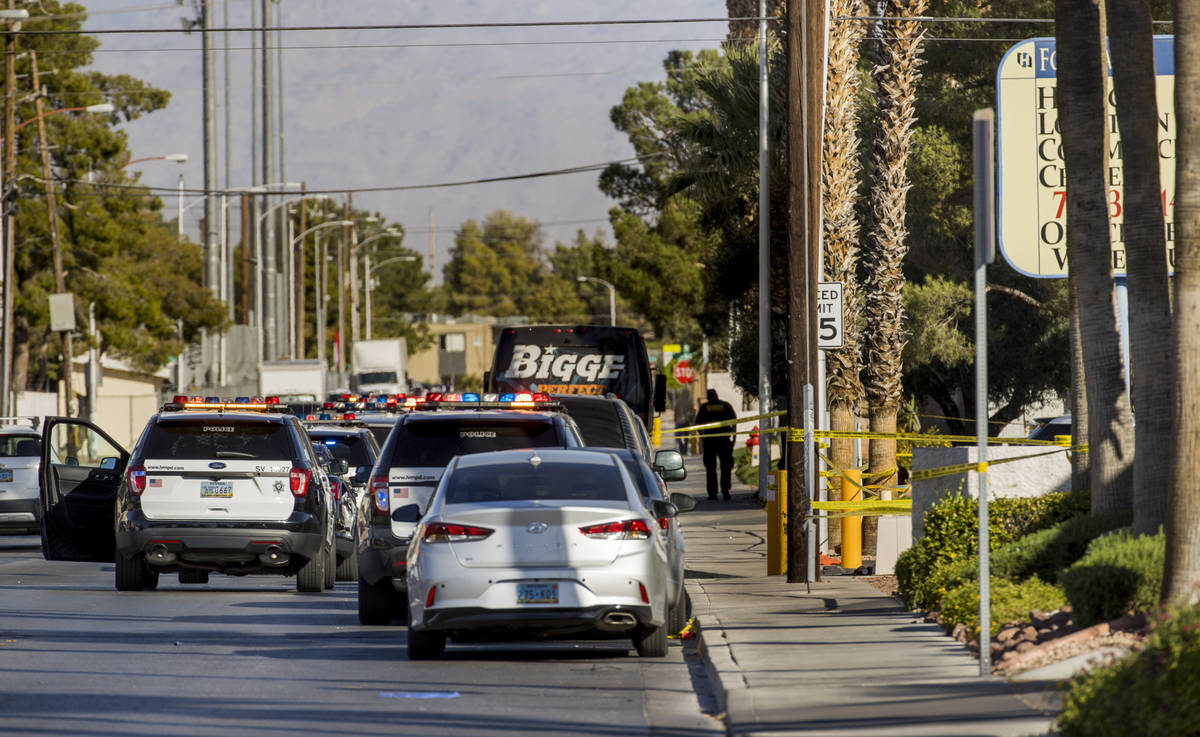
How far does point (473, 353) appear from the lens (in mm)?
149125

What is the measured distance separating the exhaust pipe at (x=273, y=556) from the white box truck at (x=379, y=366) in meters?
60.7

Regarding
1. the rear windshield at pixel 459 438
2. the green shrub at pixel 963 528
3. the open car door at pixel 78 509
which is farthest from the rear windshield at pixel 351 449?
the green shrub at pixel 963 528

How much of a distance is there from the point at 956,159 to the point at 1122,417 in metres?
22.4

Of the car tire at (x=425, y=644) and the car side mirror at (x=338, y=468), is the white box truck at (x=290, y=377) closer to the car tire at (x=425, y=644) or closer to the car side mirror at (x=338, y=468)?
the car side mirror at (x=338, y=468)

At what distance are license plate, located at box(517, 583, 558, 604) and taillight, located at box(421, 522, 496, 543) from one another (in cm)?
46

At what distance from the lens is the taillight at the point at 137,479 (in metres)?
17.8

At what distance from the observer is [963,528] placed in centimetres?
1475

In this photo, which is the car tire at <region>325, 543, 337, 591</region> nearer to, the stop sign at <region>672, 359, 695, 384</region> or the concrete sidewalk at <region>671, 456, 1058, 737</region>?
the concrete sidewalk at <region>671, 456, 1058, 737</region>

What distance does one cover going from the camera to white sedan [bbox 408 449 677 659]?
12188 millimetres

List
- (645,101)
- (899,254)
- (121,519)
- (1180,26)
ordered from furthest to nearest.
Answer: (645,101)
(899,254)
(121,519)
(1180,26)

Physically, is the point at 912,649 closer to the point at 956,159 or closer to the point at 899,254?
the point at 899,254

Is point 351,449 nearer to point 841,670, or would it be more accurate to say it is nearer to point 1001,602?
point 1001,602

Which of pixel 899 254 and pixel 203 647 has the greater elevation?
pixel 899 254

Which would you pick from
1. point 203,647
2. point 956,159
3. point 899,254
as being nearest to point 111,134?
point 956,159
